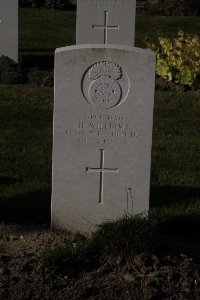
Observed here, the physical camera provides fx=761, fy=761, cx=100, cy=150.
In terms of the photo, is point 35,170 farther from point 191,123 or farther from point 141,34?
point 141,34

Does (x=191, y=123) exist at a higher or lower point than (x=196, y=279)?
higher

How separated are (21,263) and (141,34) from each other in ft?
40.7

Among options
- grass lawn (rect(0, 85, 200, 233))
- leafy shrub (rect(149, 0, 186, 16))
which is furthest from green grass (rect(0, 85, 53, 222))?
leafy shrub (rect(149, 0, 186, 16))

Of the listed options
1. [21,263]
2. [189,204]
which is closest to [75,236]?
[21,263]

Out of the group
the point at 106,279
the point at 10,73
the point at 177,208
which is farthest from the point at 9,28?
the point at 106,279

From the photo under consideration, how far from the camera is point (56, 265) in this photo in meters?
5.06

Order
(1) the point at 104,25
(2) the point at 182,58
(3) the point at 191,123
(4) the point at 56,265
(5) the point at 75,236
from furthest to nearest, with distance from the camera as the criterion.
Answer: (1) the point at 104,25 < (2) the point at 182,58 < (3) the point at 191,123 < (5) the point at 75,236 < (4) the point at 56,265

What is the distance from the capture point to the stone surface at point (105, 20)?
1210 cm

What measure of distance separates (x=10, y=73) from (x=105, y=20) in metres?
1.98

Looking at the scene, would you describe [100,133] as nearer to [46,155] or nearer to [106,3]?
[46,155]

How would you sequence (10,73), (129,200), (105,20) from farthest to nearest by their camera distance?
(105,20) → (10,73) → (129,200)

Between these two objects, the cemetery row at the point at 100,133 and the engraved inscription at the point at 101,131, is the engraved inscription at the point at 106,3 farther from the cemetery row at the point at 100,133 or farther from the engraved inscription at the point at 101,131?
the engraved inscription at the point at 101,131

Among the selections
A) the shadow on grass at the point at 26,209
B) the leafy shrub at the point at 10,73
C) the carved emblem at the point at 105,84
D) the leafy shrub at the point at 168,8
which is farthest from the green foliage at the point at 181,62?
the leafy shrub at the point at 168,8

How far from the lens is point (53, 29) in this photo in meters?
17.4
